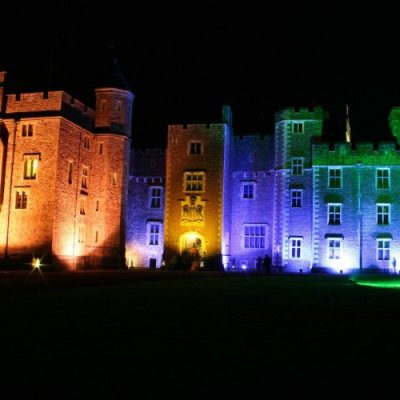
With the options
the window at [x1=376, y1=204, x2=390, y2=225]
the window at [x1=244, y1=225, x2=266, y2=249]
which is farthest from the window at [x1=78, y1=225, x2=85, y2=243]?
the window at [x1=376, y1=204, x2=390, y2=225]

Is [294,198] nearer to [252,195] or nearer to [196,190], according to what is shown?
[252,195]

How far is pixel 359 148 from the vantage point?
40156 mm

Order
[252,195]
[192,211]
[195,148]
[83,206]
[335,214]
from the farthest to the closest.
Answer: [252,195] < [195,148] < [192,211] < [335,214] < [83,206]

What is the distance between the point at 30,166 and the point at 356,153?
22.4 m

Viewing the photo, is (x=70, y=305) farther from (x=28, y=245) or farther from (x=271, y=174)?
(x=271, y=174)

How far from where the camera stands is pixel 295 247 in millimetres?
40438

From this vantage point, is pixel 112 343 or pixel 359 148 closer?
pixel 112 343

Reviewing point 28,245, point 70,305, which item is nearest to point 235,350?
point 70,305

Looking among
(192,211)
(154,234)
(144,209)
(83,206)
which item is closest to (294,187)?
(192,211)

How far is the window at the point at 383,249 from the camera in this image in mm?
38781

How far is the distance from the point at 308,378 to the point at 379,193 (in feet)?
119

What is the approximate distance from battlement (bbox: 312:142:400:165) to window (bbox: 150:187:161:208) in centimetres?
1250

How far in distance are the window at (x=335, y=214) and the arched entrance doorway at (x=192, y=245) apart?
923cm

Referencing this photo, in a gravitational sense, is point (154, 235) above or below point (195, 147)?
below
